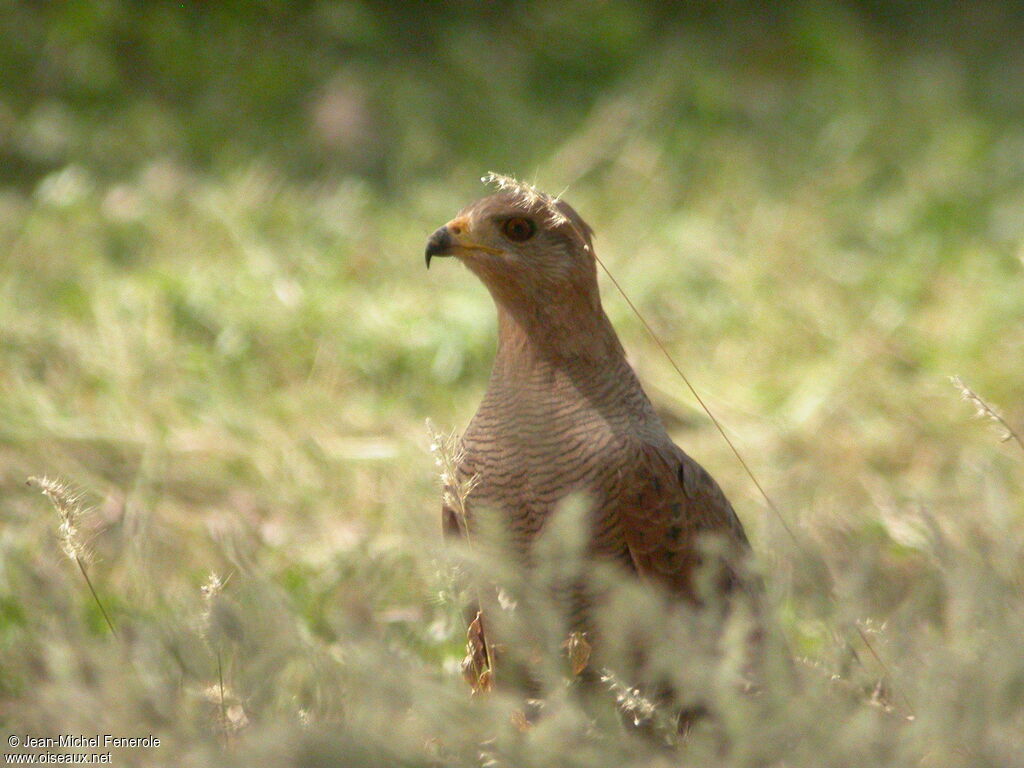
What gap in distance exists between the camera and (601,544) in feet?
8.31

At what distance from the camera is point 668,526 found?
2562 millimetres

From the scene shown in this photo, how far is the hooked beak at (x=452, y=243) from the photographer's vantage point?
2639mm

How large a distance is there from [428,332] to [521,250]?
6.41 ft

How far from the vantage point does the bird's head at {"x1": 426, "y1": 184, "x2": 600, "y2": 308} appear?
2.63 meters

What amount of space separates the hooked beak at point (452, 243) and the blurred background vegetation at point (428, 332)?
620 millimetres

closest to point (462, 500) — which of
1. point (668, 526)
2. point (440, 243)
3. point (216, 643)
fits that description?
point (216, 643)

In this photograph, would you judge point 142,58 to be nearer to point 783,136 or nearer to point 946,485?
point 783,136

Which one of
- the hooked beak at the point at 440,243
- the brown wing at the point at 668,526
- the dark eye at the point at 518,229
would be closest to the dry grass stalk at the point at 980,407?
the brown wing at the point at 668,526

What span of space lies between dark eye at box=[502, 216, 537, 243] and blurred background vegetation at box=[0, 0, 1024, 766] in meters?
0.68

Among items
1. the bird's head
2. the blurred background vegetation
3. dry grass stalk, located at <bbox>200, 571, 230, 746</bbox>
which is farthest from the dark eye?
dry grass stalk, located at <bbox>200, 571, 230, 746</bbox>

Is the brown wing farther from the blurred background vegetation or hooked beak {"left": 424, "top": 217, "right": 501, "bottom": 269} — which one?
hooked beak {"left": 424, "top": 217, "right": 501, "bottom": 269}

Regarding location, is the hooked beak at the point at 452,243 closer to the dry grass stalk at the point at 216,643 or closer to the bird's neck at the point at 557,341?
the bird's neck at the point at 557,341

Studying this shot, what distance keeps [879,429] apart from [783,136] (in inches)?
109

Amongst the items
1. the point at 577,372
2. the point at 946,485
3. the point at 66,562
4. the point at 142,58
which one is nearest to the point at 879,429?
the point at 946,485
